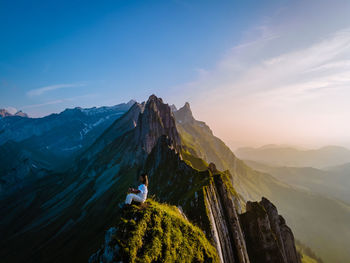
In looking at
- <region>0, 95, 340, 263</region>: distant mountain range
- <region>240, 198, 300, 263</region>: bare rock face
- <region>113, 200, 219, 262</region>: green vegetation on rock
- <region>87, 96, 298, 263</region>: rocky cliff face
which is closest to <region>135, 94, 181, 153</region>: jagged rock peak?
<region>0, 95, 340, 263</region>: distant mountain range

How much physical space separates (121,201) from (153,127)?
50152 millimetres

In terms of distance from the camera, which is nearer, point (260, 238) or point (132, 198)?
point (132, 198)

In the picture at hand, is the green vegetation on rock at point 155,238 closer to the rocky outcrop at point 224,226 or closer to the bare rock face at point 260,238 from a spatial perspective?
the rocky outcrop at point 224,226

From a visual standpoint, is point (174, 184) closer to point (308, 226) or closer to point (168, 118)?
point (168, 118)

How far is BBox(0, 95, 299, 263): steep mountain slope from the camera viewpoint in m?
26.8

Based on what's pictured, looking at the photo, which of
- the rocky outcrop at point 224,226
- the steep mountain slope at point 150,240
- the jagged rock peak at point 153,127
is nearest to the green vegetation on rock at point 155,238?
the steep mountain slope at point 150,240

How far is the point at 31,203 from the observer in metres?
174

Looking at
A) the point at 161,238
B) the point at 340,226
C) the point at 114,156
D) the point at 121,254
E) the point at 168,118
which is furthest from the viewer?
the point at 340,226

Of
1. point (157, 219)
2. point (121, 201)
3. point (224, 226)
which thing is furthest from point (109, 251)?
point (121, 201)

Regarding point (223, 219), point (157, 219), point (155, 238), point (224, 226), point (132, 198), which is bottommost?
point (224, 226)

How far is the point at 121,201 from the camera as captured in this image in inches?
2896

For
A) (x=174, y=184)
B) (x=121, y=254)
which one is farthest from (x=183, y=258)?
(x=174, y=184)

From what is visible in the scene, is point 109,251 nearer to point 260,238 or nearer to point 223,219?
point 223,219

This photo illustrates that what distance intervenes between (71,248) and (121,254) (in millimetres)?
81894
